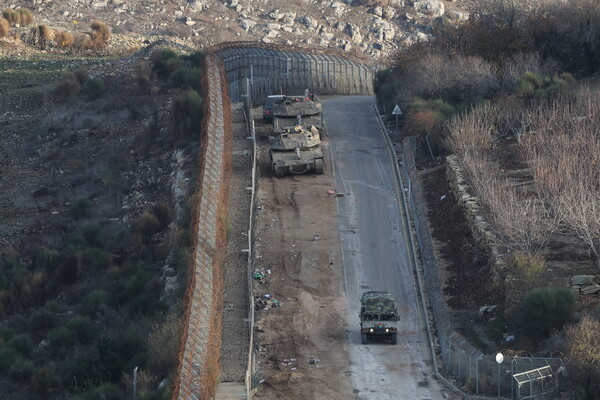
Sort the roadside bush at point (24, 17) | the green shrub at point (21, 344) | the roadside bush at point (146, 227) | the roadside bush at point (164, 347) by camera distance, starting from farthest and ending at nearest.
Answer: the roadside bush at point (24, 17)
the roadside bush at point (146, 227)
the green shrub at point (21, 344)
the roadside bush at point (164, 347)

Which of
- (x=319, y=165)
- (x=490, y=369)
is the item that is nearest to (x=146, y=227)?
(x=319, y=165)

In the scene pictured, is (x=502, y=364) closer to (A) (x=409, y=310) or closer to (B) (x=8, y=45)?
(A) (x=409, y=310)

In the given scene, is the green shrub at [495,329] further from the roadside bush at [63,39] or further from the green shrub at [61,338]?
the roadside bush at [63,39]

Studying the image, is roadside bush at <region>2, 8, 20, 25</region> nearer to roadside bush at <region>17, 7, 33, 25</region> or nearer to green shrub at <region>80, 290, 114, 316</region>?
roadside bush at <region>17, 7, 33, 25</region>

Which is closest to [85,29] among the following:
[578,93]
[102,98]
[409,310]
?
[102,98]

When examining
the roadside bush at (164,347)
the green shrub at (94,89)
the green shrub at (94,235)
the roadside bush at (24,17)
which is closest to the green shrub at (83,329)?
the roadside bush at (164,347)

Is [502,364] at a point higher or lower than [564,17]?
lower

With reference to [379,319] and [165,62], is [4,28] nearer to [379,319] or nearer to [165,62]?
[165,62]
